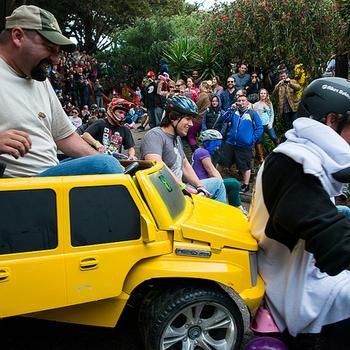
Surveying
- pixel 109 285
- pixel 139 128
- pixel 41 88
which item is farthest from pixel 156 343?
pixel 139 128

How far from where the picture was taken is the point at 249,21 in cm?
1317

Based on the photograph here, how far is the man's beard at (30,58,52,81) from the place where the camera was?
10.2ft

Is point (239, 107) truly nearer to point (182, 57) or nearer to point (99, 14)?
point (182, 57)

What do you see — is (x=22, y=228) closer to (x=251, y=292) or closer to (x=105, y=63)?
(x=251, y=292)

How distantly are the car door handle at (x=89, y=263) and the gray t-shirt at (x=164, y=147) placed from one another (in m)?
2.09

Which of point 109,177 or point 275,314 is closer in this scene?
point 275,314

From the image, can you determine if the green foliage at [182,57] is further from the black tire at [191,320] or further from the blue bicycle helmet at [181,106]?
the black tire at [191,320]

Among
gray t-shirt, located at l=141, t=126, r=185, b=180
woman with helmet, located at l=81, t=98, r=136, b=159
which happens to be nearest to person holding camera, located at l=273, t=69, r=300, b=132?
woman with helmet, located at l=81, t=98, r=136, b=159

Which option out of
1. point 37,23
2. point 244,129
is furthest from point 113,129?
point 37,23

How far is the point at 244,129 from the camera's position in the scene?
8.58 metres

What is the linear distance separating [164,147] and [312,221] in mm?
2878

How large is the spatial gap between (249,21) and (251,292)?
11541mm

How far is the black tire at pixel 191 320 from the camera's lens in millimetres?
2812

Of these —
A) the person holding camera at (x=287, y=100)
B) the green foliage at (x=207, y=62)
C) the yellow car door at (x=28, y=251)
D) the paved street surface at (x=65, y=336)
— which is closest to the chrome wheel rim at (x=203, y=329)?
the paved street surface at (x=65, y=336)
